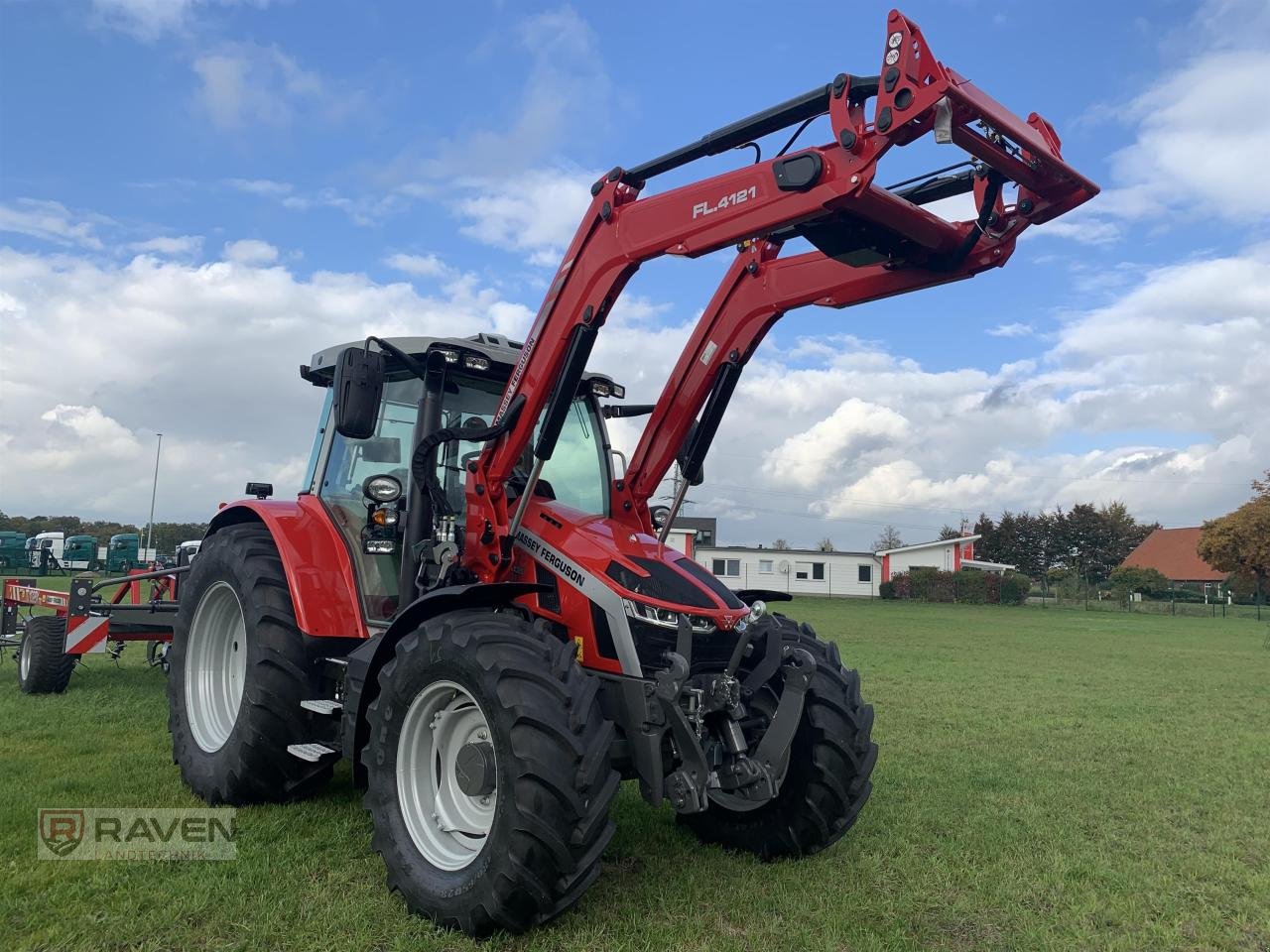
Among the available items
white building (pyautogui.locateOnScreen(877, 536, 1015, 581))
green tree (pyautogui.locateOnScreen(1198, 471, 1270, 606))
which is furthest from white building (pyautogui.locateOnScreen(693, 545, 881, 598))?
green tree (pyautogui.locateOnScreen(1198, 471, 1270, 606))

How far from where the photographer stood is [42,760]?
20.7 feet

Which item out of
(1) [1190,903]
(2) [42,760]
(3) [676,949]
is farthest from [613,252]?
(2) [42,760]

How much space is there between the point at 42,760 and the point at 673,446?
4.82m

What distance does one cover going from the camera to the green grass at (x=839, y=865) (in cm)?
383

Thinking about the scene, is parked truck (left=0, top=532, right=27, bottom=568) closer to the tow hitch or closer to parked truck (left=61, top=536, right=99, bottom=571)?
parked truck (left=61, top=536, right=99, bottom=571)

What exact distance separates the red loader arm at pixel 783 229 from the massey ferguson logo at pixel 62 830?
2383 mm

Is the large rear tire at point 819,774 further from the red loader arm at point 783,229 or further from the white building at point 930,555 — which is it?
the white building at point 930,555

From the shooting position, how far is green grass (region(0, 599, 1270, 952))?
151 inches

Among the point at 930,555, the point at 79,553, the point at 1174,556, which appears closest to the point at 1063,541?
the point at 1174,556

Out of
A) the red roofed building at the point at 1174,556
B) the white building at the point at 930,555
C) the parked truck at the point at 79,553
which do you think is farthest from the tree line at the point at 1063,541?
the parked truck at the point at 79,553

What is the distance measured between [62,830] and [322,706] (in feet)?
4.72

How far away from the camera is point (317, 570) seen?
5.45 meters

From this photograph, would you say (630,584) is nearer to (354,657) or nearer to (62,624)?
(354,657)

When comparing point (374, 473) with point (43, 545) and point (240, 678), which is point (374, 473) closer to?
point (240, 678)
